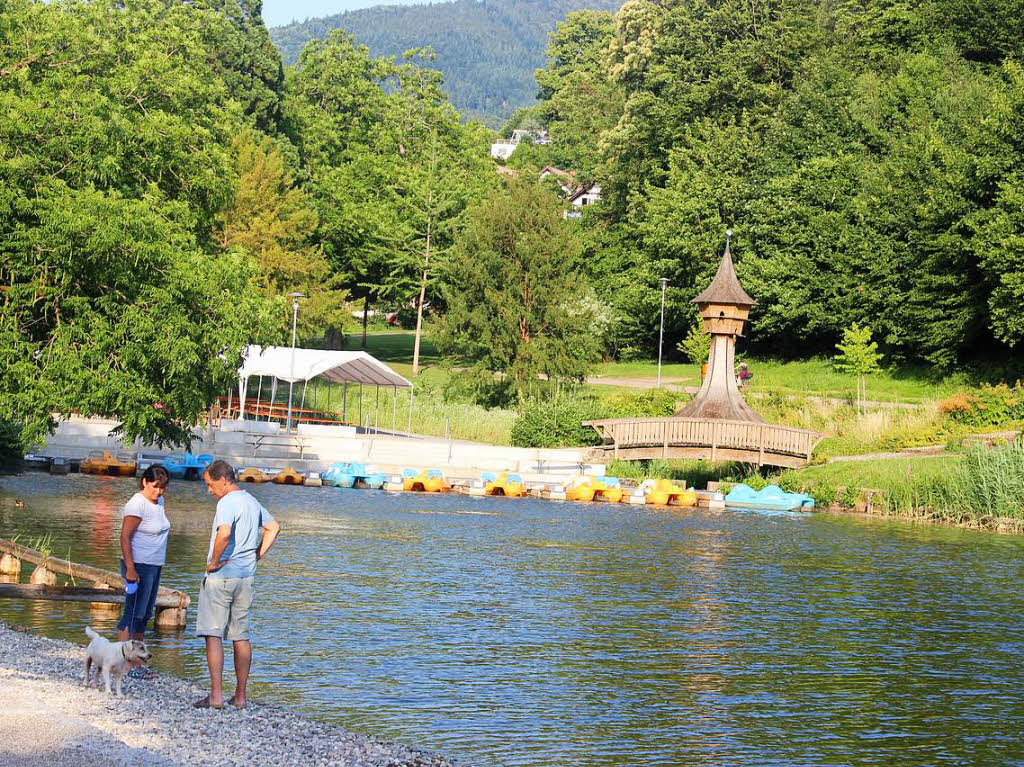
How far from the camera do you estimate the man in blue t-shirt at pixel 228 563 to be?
11.5 m

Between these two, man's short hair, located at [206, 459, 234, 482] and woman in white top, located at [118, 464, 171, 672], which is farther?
woman in white top, located at [118, 464, 171, 672]

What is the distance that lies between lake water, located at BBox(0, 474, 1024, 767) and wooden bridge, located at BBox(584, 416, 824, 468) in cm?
894

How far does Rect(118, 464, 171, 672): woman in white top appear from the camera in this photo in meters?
13.0

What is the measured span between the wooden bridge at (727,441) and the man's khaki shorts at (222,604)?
1215 inches

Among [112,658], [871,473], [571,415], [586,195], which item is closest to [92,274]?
[112,658]

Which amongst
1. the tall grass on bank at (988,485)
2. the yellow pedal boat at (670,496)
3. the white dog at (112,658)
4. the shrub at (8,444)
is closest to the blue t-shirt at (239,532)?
the white dog at (112,658)

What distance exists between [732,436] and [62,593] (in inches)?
1084

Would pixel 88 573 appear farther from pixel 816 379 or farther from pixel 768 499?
pixel 816 379

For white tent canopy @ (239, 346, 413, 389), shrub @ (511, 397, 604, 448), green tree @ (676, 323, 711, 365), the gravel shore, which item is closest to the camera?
the gravel shore

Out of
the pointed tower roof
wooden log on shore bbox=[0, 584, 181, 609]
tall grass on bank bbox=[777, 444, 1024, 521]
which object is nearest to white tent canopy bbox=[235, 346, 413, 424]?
the pointed tower roof

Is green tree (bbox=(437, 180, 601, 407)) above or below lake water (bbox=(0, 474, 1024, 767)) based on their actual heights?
above

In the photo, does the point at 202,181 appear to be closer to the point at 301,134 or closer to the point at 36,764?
the point at 36,764

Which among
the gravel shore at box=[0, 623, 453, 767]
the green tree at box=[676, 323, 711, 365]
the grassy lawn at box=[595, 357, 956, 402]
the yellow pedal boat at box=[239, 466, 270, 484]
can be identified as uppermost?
the green tree at box=[676, 323, 711, 365]

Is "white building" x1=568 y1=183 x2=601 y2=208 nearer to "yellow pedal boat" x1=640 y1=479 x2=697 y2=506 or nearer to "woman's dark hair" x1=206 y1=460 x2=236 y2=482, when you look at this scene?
"yellow pedal boat" x1=640 y1=479 x2=697 y2=506
